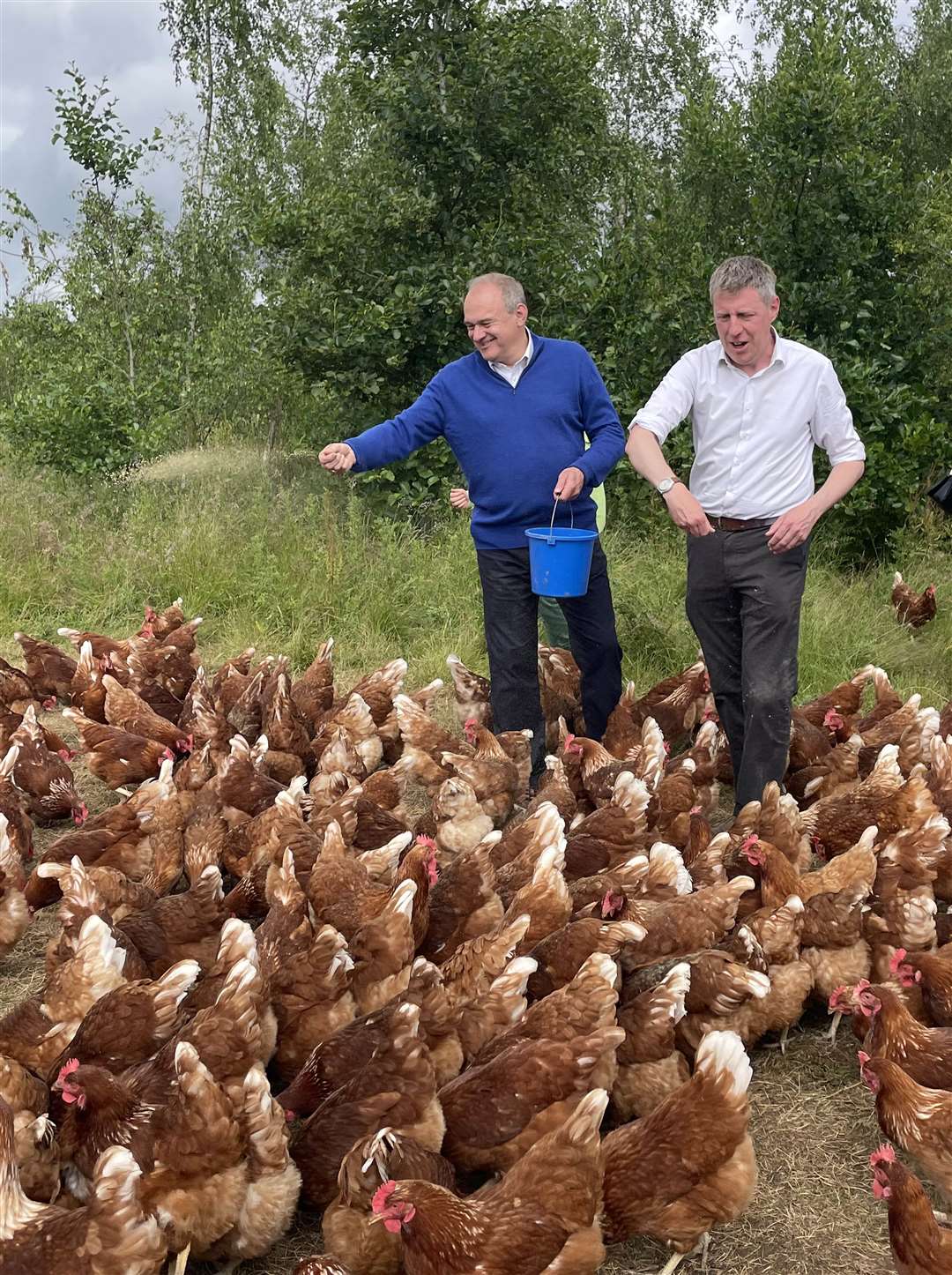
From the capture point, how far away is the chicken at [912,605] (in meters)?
8.34

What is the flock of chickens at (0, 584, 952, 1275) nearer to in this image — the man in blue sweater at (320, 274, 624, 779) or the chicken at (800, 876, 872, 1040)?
the chicken at (800, 876, 872, 1040)

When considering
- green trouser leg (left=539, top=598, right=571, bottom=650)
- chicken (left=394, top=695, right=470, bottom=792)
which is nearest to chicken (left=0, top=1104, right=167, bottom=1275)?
chicken (left=394, top=695, right=470, bottom=792)

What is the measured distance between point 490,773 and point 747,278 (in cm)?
262

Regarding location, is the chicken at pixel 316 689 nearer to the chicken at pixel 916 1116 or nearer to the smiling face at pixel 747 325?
the smiling face at pixel 747 325

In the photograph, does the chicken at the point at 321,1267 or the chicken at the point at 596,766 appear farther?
the chicken at the point at 596,766

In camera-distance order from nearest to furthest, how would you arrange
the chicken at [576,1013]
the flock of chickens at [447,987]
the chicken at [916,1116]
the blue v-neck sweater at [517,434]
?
1. the flock of chickens at [447,987]
2. the chicken at [916,1116]
3. the chicken at [576,1013]
4. the blue v-neck sweater at [517,434]

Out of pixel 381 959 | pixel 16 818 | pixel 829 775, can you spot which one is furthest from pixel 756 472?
pixel 16 818

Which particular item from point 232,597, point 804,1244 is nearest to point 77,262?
point 232,597

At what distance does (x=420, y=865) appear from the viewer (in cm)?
414

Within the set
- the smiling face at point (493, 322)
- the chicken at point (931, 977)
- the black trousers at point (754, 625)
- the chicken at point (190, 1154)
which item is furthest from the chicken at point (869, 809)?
the chicken at point (190, 1154)

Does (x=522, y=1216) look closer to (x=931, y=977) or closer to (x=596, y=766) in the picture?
(x=931, y=977)

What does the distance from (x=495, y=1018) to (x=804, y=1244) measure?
1114 mm

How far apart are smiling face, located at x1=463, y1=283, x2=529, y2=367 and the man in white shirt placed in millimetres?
842

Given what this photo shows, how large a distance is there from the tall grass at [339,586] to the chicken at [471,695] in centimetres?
119
